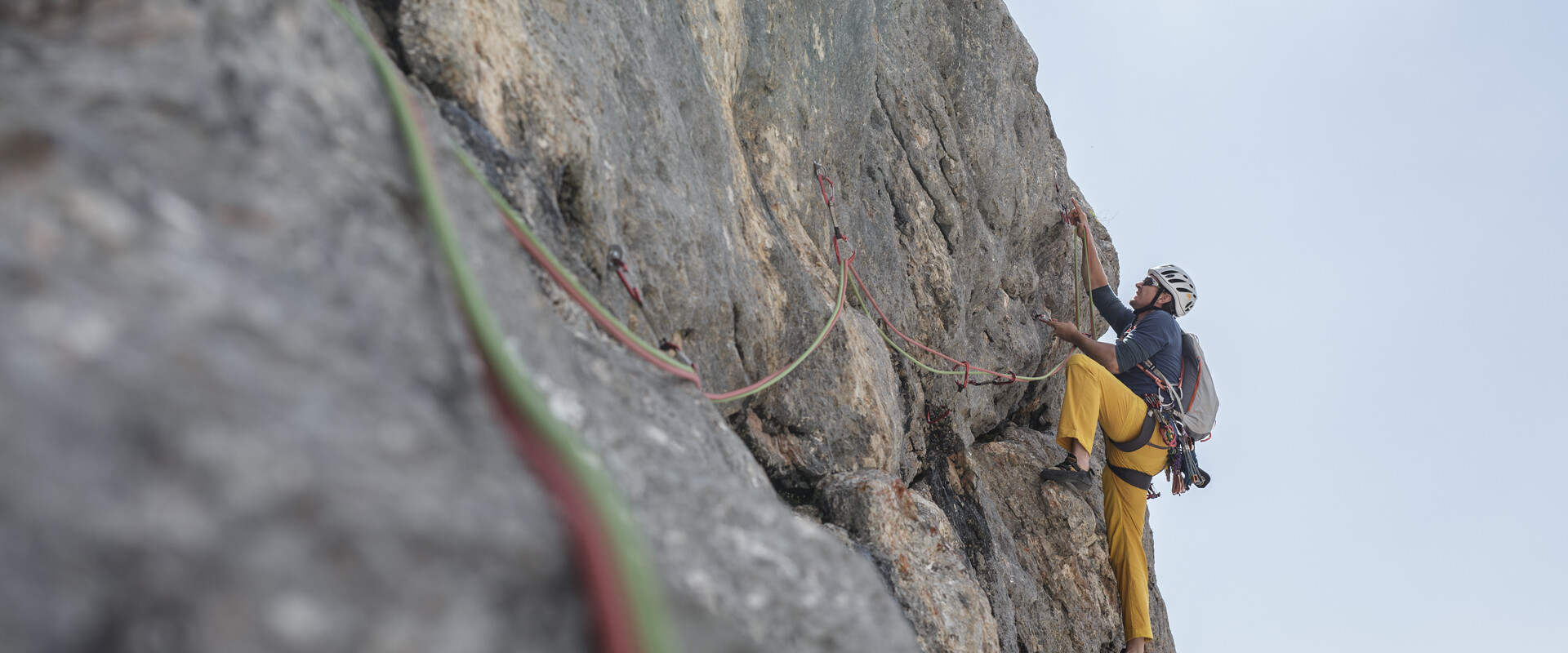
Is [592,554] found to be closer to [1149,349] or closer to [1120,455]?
[1149,349]

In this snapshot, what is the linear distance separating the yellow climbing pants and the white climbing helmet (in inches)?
42.4

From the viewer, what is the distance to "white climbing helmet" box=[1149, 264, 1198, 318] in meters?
8.12

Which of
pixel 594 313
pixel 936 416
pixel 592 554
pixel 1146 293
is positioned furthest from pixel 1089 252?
pixel 592 554

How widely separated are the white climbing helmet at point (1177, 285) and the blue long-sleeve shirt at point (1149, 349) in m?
0.20

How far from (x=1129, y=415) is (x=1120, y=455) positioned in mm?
621

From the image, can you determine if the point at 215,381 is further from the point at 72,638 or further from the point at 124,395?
the point at 72,638

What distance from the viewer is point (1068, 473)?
810 centimetres

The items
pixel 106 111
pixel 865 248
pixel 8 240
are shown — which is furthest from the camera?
pixel 865 248

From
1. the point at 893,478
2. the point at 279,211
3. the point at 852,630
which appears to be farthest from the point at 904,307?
the point at 279,211

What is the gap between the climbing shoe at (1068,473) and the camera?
8062mm

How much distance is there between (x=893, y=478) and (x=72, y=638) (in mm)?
3753

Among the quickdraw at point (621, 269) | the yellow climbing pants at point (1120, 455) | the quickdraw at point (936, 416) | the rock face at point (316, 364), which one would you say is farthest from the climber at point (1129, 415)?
the quickdraw at point (621, 269)

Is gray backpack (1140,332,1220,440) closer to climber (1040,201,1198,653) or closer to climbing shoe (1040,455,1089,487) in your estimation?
climber (1040,201,1198,653)

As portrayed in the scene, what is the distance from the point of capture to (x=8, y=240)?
39.1 inches
